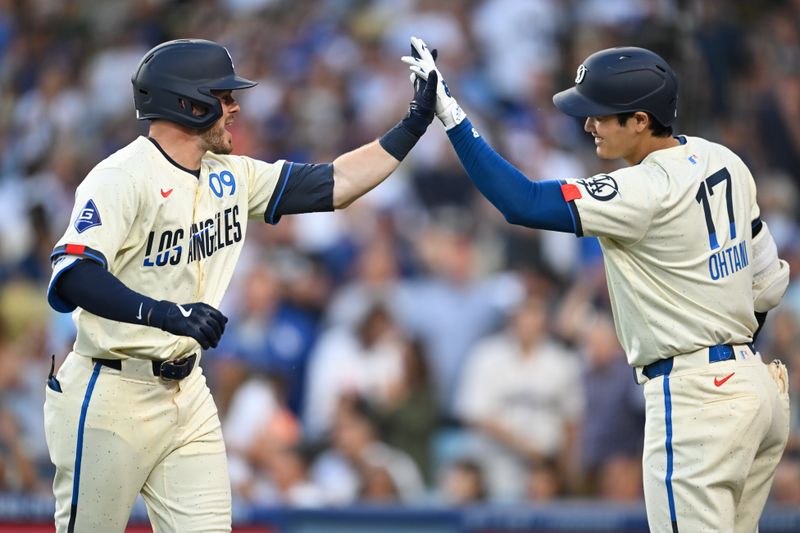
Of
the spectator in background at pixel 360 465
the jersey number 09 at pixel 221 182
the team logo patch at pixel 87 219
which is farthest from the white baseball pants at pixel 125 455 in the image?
the spectator in background at pixel 360 465

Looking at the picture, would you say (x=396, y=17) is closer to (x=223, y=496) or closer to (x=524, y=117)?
(x=524, y=117)

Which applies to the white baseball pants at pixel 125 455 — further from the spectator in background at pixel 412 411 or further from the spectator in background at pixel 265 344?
the spectator in background at pixel 265 344

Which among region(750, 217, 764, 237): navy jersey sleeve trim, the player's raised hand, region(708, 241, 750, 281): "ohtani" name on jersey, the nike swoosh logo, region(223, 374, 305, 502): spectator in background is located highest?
region(750, 217, 764, 237): navy jersey sleeve trim

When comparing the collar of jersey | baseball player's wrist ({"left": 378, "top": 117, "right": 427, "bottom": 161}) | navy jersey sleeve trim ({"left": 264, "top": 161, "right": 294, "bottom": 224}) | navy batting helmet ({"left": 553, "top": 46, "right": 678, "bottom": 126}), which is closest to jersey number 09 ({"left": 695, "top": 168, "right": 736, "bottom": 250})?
navy batting helmet ({"left": 553, "top": 46, "right": 678, "bottom": 126})

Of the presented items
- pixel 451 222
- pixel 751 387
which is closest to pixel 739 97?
pixel 451 222

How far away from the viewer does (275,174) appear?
15.9 ft

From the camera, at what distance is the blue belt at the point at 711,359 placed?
435 centimetres

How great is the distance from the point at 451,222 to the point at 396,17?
8.59 ft

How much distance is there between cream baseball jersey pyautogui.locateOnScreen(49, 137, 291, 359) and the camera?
13.7ft

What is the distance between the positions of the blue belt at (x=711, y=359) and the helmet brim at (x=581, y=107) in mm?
895

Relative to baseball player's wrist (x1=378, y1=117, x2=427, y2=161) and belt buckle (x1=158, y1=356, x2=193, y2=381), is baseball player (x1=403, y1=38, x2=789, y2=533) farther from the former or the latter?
belt buckle (x1=158, y1=356, x2=193, y2=381)

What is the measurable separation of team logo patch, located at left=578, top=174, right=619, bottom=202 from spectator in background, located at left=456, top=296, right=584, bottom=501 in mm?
3495

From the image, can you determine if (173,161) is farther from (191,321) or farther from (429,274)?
(429,274)

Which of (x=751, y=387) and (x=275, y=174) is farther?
(x=275, y=174)
